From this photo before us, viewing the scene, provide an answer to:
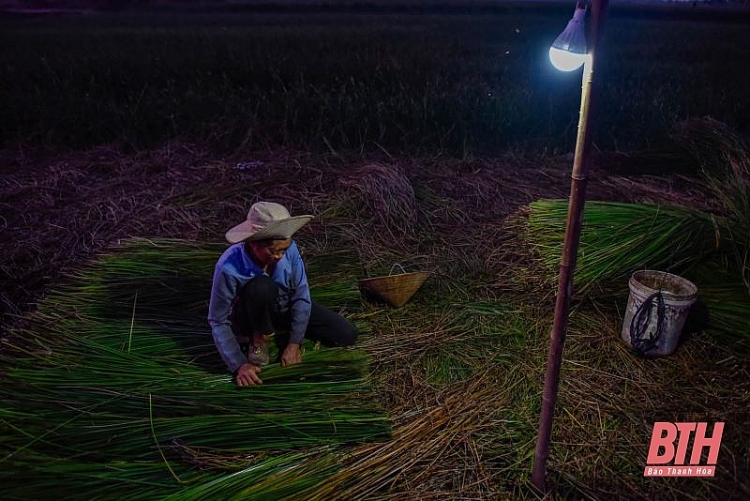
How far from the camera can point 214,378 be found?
2.10 meters

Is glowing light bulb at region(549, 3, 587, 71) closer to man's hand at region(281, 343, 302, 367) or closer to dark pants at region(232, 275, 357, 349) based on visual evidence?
dark pants at region(232, 275, 357, 349)

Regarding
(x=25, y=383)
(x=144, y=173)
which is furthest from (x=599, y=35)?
Answer: (x=144, y=173)

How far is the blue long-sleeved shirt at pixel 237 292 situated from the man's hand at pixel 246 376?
24mm

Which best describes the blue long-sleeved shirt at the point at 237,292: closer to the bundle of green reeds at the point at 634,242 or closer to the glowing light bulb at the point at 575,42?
the glowing light bulb at the point at 575,42

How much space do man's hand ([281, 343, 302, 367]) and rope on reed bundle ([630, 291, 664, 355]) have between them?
168cm

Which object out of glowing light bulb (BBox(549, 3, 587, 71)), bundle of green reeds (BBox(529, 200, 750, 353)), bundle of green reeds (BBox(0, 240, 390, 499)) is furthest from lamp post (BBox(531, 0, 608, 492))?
bundle of green reeds (BBox(529, 200, 750, 353))

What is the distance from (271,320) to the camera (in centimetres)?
229

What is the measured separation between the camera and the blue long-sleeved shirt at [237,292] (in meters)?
1.98

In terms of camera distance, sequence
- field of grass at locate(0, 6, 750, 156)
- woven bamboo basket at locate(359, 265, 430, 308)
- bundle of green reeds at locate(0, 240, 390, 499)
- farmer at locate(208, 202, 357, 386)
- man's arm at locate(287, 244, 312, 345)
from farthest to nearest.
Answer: field of grass at locate(0, 6, 750, 156), woven bamboo basket at locate(359, 265, 430, 308), man's arm at locate(287, 244, 312, 345), farmer at locate(208, 202, 357, 386), bundle of green reeds at locate(0, 240, 390, 499)

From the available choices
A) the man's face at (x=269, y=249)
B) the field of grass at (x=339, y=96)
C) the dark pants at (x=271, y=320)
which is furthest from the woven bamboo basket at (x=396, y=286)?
the field of grass at (x=339, y=96)

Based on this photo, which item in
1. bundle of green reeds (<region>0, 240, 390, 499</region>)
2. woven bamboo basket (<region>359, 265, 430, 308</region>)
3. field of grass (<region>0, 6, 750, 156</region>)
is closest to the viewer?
bundle of green reeds (<region>0, 240, 390, 499</region>)

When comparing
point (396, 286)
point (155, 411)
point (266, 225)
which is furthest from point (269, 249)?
point (396, 286)

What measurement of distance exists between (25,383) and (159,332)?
57 centimetres

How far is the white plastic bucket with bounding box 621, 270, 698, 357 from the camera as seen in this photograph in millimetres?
2285
